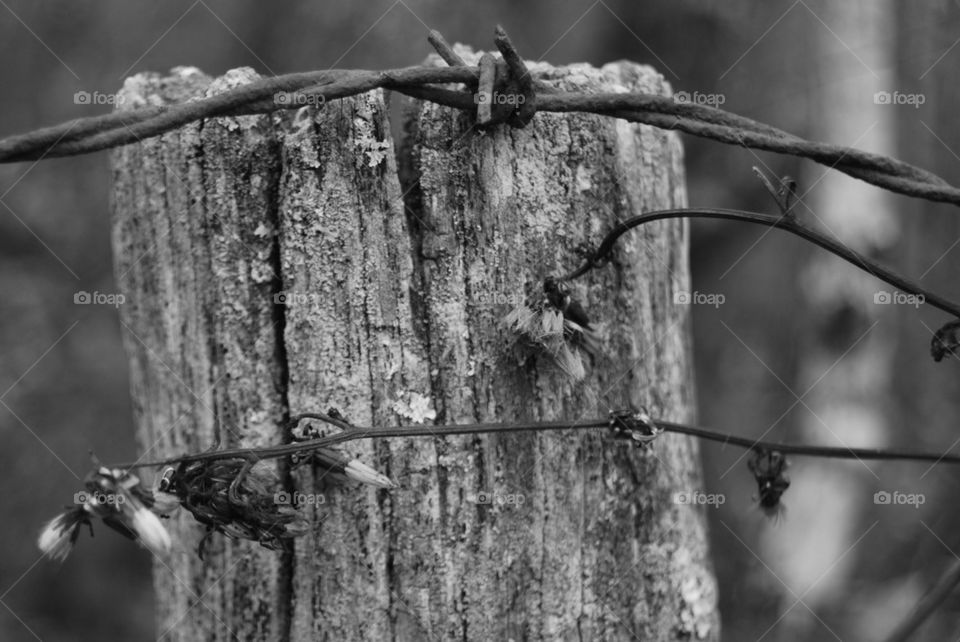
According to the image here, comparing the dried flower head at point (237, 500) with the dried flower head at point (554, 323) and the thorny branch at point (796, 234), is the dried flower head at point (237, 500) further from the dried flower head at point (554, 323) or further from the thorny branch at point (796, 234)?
the thorny branch at point (796, 234)

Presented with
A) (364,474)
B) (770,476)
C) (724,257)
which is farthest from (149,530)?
(724,257)

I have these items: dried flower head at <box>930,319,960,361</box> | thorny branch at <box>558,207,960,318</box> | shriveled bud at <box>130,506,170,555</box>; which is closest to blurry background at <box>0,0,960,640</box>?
dried flower head at <box>930,319,960,361</box>

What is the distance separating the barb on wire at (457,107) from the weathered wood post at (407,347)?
6cm

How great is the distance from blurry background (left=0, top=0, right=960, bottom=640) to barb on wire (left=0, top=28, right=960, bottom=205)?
3234 mm

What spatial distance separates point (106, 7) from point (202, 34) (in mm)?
798

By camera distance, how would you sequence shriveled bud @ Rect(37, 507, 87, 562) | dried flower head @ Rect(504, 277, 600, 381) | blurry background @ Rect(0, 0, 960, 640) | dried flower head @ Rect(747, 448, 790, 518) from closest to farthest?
shriveled bud @ Rect(37, 507, 87, 562), dried flower head @ Rect(504, 277, 600, 381), dried flower head @ Rect(747, 448, 790, 518), blurry background @ Rect(0, 0, 960, 640)

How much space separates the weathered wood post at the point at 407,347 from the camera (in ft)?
4.71

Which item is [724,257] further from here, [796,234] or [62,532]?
[62,532]

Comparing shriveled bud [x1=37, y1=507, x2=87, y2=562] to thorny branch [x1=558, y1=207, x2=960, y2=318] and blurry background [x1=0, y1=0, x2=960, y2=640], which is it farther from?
blurry background [x1=0, y1=0, x2=960, y2=640]

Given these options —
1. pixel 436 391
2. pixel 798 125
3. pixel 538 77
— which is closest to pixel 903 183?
pixel 538 77

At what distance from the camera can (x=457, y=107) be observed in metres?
1.43

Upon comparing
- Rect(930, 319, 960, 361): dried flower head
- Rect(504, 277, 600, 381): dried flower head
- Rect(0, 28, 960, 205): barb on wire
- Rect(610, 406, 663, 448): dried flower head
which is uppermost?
Rect(0, 28, 960, 205): barb on wire

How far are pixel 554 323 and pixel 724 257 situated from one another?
5.23 meters

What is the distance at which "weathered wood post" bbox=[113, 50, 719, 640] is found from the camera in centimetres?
144
